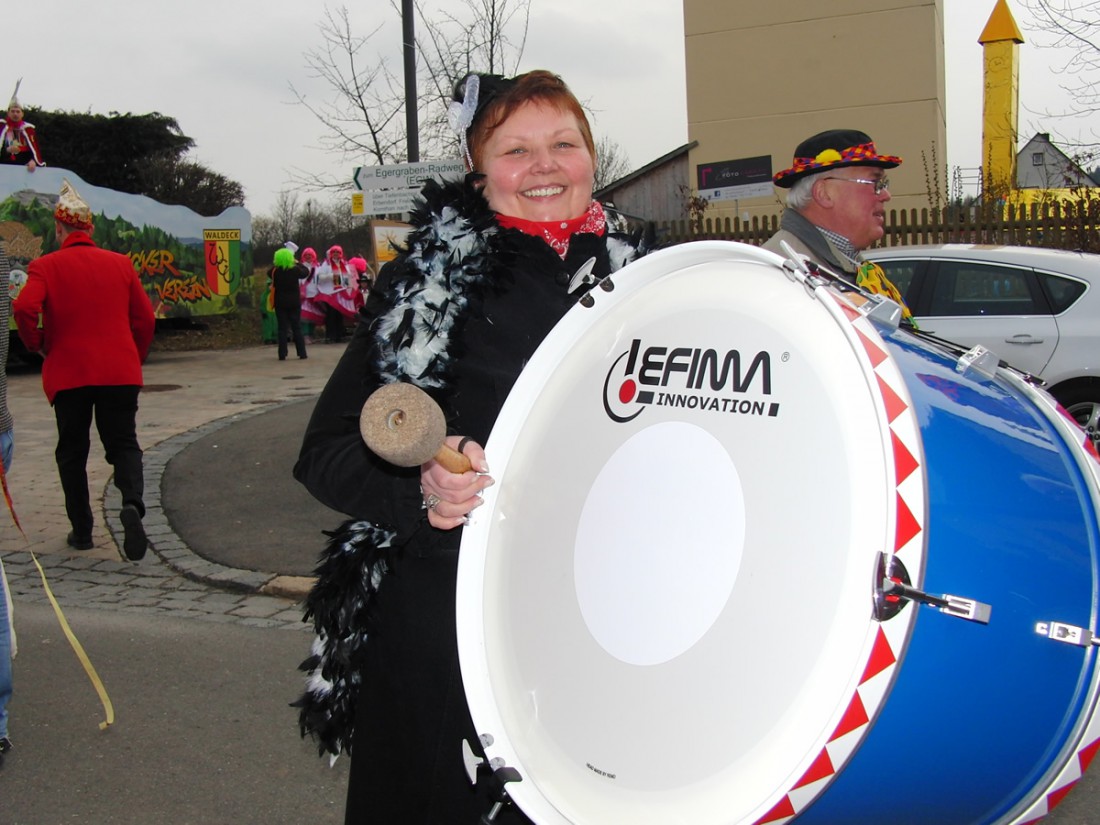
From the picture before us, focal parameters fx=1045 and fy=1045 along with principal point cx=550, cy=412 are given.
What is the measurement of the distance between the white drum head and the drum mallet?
0.27 m

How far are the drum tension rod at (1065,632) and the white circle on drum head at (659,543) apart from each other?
362mm

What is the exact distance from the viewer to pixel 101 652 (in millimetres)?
Answer: 4770

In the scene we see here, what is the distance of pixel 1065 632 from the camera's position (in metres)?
1.23

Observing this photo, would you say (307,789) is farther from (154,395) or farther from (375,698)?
(154,395)

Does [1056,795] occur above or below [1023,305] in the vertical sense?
below

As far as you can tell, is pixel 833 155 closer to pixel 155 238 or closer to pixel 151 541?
pixel 151 541

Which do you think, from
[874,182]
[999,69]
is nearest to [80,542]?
[874,182]

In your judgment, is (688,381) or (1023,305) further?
(1023,305)

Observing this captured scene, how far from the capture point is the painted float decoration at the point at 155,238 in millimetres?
14242

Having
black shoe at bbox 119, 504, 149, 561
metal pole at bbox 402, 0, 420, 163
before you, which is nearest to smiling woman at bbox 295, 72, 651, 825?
black shoe at bbox 119, 504, 149, 561

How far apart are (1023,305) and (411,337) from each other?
619 cm

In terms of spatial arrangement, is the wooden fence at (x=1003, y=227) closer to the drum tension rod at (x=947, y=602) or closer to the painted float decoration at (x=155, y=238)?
the painted float decoration at (x=155, y=238)

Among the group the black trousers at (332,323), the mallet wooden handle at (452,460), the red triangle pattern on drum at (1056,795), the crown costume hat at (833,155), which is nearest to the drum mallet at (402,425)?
the mallet wooden handle at (452,460)

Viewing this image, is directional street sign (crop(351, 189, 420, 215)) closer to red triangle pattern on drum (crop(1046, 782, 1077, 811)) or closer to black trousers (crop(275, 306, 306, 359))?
black trousers (crop(275, 306, 306, 359))
